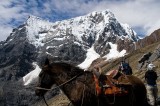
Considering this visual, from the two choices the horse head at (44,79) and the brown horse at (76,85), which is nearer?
the brown horse at (76,85)

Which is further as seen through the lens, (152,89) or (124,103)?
(152,89)

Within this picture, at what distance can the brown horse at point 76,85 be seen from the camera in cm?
1434

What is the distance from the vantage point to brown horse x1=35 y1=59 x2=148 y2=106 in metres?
14.3

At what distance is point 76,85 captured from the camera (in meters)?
14.7

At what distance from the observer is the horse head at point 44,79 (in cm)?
1524

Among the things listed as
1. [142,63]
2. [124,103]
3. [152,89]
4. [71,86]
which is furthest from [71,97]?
[142,63]

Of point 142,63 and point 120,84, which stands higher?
point 142,63

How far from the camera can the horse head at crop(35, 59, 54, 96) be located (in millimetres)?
15242

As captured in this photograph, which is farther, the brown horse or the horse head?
the horse head

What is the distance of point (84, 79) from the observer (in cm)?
1484

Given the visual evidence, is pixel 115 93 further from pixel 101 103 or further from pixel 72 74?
pixel 72 74

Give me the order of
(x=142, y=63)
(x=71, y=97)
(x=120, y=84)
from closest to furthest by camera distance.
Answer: (x=71, y=97) < (x=120, y=84) < (x=142, y=63)

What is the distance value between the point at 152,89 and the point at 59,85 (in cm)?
846

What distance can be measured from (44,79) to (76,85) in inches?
58.6
